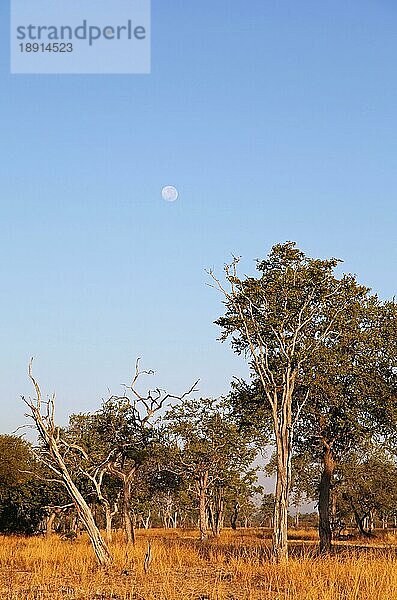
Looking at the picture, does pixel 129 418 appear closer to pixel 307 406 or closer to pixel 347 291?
pixel 307 406

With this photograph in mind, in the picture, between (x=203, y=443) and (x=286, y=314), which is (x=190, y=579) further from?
(x=203, y=443)

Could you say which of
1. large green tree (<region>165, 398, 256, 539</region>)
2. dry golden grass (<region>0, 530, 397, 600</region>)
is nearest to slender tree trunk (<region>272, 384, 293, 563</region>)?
dry golden grass (<region>0, 530, 397, 600</region>)

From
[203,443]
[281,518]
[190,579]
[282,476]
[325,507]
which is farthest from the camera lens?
→ [203,443]

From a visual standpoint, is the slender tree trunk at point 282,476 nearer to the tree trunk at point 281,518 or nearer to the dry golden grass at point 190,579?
the tree trunk at point 281,518

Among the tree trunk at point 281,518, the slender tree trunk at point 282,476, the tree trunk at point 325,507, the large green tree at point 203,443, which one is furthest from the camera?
the large green tree at point 203,443

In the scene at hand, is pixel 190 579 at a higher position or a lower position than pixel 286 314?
lower

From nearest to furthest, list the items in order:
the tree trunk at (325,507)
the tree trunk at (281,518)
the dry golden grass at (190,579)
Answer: the dry golden grass at (190,579) < the tree trunk at (281,518) < the tree trunk at (325,507)

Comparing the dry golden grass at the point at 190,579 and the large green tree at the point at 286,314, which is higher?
the large green tree at the point at 286,314

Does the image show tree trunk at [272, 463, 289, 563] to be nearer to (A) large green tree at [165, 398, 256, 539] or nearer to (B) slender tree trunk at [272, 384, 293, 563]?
(B) slender tree trunk at [272, 384, 293, 563]

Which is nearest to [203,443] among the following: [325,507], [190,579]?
[325,507]

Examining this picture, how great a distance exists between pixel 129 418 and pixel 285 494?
1060 cm

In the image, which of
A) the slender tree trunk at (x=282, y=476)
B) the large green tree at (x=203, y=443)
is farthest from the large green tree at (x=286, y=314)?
the large green tree at (x=203, y=443)

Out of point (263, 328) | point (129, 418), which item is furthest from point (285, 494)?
point (129, 418)

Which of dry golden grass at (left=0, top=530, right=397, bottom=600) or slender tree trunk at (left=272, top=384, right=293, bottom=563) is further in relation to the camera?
slender tree trunk at (left=272, top=384, right=293, bottom=563)
